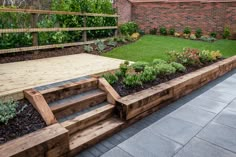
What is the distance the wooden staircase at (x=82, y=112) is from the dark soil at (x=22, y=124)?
23 centimetres

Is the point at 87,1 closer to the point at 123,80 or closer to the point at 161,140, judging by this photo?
the point at 123,80

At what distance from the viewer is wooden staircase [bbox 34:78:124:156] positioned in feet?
7.75

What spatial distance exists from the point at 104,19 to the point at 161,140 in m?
6.20

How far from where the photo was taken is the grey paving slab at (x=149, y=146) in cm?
216

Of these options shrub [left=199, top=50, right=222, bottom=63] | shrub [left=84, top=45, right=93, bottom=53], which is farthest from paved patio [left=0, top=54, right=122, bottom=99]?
shrub [left=199, top=50, right=222, bottom=63]

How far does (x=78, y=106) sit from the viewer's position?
9.04ft

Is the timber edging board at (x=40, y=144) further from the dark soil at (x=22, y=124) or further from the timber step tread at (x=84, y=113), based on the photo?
the timber step tread at (x=84, y=113)

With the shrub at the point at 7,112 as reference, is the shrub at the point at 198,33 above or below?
above

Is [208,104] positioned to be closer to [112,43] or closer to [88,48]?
[88,48]

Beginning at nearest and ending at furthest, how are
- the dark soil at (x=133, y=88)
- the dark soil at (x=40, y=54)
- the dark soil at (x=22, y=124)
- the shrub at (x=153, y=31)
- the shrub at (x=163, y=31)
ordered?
the dark soil at (x=22, y=124), the dark soil at (x=133, y=88), the dark soil at (x=40, y=54), the shrub at (x=163, y=31), the shrub at (x=153, y=31)

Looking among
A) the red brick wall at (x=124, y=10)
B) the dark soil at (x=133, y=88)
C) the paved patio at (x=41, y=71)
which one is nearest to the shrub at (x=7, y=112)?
the paved patio at (x=41, y=71)

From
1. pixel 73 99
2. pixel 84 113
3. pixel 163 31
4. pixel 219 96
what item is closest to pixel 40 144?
pixel 84 113

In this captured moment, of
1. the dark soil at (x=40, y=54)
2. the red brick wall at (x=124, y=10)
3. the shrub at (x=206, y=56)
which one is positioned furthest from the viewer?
the red brick wall at (x=124, y=10)

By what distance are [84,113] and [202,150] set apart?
1.45 metres
